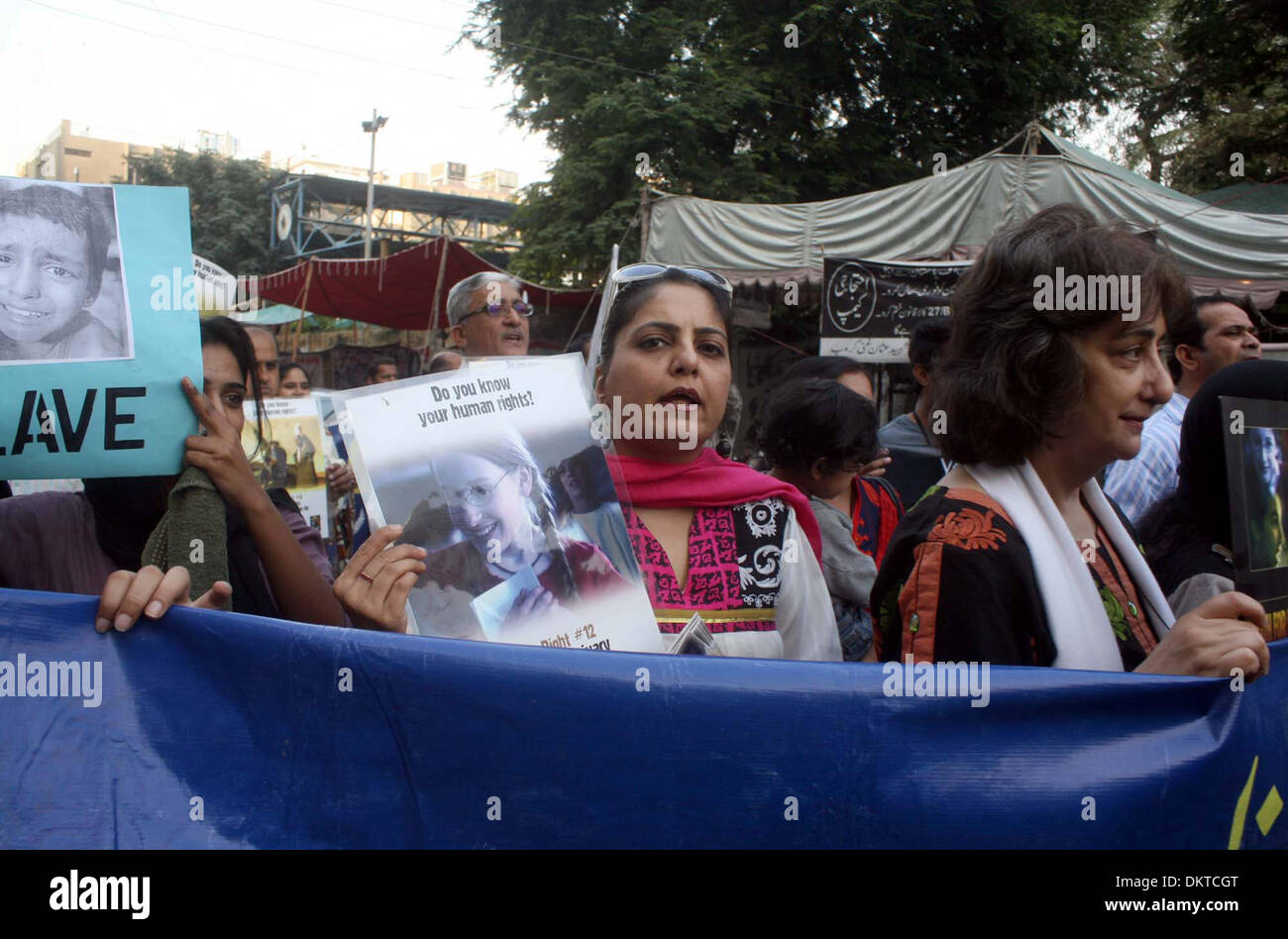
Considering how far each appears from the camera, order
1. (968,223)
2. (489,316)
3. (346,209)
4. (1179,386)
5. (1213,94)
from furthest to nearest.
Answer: (346,209)
(1213,94)
(968,223)
(489,316)
(1179,386)

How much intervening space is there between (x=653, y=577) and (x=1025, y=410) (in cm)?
66

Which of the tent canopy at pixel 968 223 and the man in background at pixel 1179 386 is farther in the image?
the tent canopy at pixel 968 223

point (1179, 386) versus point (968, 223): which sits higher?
point (968, 223)

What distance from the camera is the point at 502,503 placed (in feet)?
4.65

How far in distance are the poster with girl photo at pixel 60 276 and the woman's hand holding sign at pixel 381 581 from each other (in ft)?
1.45

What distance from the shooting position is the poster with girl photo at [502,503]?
134 cm

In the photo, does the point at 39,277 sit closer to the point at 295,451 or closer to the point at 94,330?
the point at 94,330

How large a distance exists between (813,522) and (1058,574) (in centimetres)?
57
